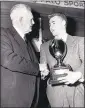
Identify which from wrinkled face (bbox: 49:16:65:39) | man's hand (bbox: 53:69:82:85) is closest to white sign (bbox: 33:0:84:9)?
wrinkled face (bbox: 49:16:65:39)

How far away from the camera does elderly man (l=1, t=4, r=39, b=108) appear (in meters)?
1.77

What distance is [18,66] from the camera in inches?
69.4

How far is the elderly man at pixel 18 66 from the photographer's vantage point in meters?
1.77

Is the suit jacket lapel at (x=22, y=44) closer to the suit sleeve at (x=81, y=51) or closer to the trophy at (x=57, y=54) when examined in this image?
the trophy at (x=57, y=54)

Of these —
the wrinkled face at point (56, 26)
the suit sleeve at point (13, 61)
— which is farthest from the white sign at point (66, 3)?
the suit sleeve at point (13, 61)

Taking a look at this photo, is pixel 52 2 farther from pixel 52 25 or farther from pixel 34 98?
pixel 34 98

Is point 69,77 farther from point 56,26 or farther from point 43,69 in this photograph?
point 56,26

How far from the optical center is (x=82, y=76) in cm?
184

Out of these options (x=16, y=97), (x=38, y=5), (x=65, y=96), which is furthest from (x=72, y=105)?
(x=38, y=5)

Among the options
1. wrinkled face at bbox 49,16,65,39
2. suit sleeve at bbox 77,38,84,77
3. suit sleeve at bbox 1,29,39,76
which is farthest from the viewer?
wrinkled face at bbox 49,16,65,39

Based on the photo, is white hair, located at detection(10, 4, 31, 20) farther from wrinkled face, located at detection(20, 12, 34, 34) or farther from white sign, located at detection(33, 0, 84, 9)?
white sign, located at detection(33, 0, 84, 9)

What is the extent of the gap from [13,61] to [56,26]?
1.81 feet


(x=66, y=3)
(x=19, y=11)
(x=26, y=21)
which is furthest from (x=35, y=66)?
(x=66, y=3)

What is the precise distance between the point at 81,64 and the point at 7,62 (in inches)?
25.1
